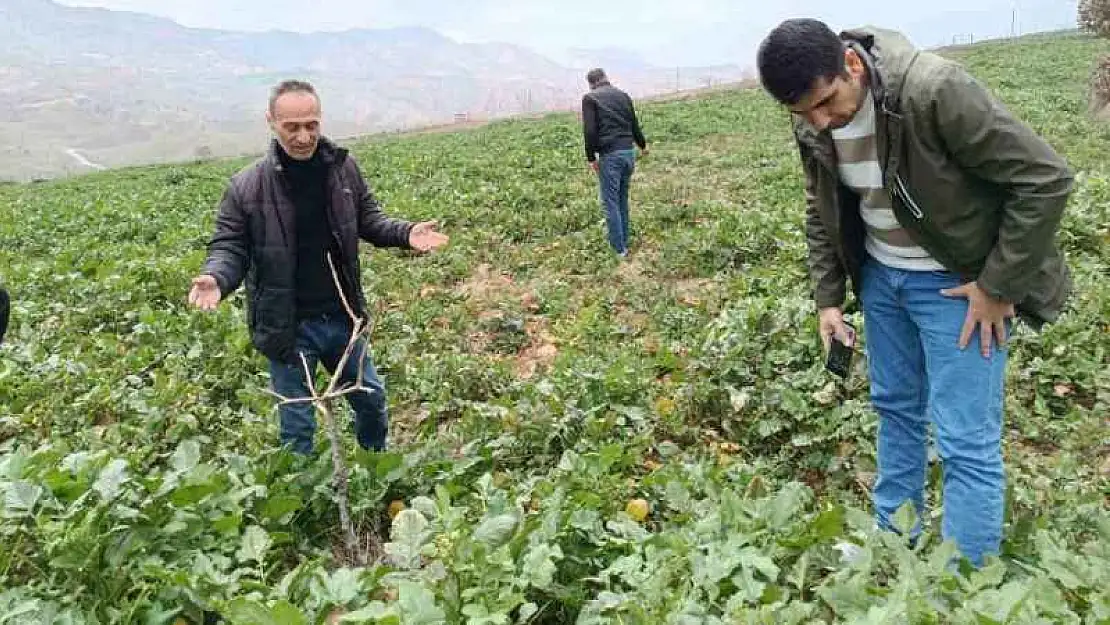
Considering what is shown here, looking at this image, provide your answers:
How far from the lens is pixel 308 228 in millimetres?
3699

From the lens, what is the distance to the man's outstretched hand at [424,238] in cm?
371

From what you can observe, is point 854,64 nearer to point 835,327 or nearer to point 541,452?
point 835,327

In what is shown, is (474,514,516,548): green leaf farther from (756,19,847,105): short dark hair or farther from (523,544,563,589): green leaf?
(756,19,847,105): short dark hair

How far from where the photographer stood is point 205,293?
3.24 m

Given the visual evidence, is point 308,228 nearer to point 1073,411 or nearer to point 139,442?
point 139,442

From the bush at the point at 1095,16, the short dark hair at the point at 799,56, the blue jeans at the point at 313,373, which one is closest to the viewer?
the short dark hair at the point at 799,56

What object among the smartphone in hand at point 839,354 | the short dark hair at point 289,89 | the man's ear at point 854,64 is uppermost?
the man's ear at point 854,64

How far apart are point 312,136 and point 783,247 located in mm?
5234

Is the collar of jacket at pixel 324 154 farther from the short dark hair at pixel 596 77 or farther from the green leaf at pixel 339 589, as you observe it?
the short dark hair at pixel 596 77

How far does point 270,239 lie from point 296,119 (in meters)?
0.57

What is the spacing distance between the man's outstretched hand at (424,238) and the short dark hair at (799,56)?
1875mm

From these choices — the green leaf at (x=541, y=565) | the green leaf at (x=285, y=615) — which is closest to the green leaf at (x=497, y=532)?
the green leaf at (x=541, y=565)

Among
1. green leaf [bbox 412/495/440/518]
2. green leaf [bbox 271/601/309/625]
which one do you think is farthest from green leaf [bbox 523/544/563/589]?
green leaf [bbox 271/601/309/625]

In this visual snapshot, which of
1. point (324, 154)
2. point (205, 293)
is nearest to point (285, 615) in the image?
point (205, 293)
